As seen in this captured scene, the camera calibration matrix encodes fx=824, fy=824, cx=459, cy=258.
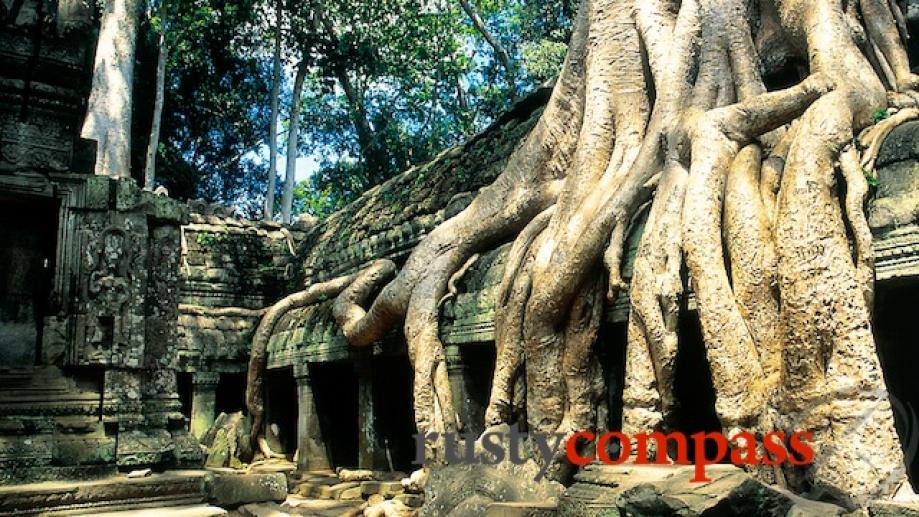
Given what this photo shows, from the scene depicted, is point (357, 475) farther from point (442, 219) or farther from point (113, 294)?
point (113, 294)

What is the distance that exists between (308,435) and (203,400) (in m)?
2.46

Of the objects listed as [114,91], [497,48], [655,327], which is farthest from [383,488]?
[497,48]

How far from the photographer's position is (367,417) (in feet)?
27.1

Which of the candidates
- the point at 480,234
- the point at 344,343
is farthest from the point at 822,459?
the point at 344,343

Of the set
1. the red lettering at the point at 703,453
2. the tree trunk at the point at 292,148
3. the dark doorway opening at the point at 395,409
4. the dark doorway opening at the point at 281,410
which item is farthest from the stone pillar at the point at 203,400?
the red lettering at the point at 703,453

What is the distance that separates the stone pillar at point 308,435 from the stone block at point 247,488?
4682mm

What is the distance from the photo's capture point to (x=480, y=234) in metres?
7.27

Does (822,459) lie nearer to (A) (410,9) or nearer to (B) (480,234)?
(B) (480,234)

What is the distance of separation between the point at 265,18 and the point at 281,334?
968cm

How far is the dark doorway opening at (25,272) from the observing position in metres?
4.20

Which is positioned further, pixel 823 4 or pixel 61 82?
pixel 823 4

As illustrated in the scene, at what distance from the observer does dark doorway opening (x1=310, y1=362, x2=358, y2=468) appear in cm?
948

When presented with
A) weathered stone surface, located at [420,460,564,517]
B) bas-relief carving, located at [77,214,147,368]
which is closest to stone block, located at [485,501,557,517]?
weathered stone surface, located at [420,460,564,517]

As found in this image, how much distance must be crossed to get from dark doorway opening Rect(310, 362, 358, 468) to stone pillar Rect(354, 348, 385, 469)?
112cm
